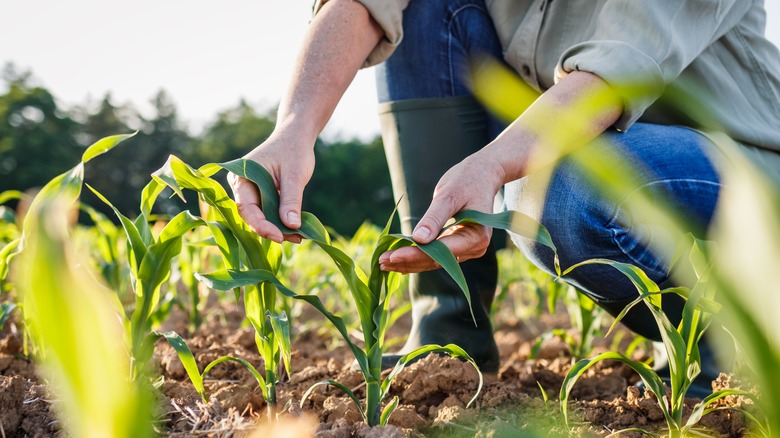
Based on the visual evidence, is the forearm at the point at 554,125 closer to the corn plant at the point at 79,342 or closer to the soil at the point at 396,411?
the soil at the point at 396,411

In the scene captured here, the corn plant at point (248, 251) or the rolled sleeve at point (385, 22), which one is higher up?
the rolled sleeve at point (385, 22)

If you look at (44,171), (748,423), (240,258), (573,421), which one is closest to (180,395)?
(240,258)

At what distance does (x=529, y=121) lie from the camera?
3.93 ft

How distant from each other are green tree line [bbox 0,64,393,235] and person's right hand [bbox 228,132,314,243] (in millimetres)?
26257

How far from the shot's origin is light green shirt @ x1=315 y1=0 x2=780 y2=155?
1.28m

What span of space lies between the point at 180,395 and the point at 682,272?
107cm

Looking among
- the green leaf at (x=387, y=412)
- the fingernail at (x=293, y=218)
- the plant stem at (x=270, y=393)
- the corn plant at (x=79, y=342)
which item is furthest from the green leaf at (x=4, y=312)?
the corn plant at (x=79, y=342)

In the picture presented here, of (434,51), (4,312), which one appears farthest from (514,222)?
(4,312)

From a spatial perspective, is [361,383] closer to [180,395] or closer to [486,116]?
[180,395]

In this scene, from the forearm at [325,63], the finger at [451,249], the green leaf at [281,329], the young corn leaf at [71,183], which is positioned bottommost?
the green leaf at [281,329]

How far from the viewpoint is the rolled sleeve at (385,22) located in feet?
4.97

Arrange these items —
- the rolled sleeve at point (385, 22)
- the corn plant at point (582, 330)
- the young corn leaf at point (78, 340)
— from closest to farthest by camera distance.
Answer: the young corn leaf at point (78, 340)
the rolled sleeve at point (385, 22)
the corn plant at point (582, 330)

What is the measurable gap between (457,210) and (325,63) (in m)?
0.55

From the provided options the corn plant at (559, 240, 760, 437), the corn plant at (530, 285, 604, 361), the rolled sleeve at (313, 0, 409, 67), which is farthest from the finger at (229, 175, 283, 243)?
the corn plant at (530, 285, 604, 361)
